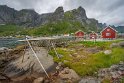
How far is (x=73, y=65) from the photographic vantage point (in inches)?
1045

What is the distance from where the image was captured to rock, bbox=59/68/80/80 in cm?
2344

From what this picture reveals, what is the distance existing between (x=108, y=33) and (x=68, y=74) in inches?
2054

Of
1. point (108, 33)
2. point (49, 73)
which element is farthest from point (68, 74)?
point (108, 33)

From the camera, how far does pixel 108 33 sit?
241 feet

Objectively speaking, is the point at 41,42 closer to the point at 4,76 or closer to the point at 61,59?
the point at 61,59

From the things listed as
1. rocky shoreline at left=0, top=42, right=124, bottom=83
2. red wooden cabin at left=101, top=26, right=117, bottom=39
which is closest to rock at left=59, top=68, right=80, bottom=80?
rocky shoreline at left=0, top=42, right=124, bottom=83

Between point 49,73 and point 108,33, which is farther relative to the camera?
point 108,33

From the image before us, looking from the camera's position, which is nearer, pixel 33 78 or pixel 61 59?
pixel 33 78

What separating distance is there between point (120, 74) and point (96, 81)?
12.2 feet

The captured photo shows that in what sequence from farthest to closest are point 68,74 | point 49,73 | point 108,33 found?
point 108,33
point 49,73
point 68,74

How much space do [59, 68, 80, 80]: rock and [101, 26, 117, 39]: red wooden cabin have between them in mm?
50653

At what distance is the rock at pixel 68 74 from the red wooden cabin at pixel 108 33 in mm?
50653

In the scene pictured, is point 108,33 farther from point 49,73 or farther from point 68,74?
point 68,74

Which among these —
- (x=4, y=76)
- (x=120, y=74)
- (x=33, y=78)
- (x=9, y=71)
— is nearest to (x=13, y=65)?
(x=9, y=71)
